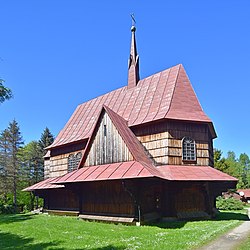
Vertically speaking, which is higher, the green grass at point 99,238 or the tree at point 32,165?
the tree at point 32,165

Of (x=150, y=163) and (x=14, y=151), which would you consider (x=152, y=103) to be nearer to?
(x=150, y=163)

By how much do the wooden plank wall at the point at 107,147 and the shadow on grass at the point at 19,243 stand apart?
23.2 ft

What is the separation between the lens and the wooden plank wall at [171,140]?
64.1ft

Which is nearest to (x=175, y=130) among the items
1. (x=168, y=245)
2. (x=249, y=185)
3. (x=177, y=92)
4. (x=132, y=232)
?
(x=177, y=92)

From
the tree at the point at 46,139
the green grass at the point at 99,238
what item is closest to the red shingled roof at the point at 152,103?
the green grass at the point at 99,238

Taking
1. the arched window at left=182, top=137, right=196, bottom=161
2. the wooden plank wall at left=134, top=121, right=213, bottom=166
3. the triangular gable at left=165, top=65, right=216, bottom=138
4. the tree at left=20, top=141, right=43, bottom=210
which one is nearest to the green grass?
the wooden plank wall at left=134, top=121, right=213, bottom=166

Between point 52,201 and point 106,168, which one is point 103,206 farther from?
point 52,201

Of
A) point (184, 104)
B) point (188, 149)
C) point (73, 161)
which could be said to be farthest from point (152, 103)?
point (73, 161)

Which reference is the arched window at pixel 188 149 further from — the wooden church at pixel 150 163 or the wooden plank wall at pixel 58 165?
the wooden plank wall at pixel 58 165

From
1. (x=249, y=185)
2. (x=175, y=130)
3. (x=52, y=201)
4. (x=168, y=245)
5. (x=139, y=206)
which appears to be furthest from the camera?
(x=249, y=185)

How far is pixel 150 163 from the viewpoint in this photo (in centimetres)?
1858

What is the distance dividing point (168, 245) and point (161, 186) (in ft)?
27.2

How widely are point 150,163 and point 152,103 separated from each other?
17.7 ft

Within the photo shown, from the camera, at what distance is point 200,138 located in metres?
20.7
